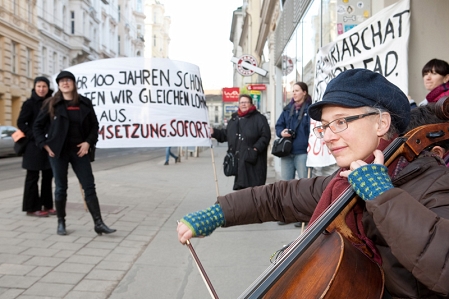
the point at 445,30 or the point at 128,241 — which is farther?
the point at 128,241

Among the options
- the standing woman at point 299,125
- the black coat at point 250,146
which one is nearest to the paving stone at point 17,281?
the black coat at point 250,146

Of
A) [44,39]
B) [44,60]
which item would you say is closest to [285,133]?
[44,39]

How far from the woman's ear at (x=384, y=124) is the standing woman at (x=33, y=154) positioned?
5.68m

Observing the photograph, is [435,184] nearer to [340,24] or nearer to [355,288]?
[355,288]

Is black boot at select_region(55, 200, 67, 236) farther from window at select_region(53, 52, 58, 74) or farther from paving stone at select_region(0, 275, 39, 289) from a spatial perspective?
window at select_region(53, 52, 58, 74)

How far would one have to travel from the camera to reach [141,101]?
7371mm

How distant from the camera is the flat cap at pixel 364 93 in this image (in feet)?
5.72

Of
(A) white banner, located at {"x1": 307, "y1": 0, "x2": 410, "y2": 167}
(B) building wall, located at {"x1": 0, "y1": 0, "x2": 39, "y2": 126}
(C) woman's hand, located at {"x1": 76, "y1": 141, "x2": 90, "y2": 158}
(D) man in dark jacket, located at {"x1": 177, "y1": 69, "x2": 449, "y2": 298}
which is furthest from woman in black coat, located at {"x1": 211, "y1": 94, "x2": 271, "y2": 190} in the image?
(B) building wall, located at {"x1": 0, "y1": 0, "x2": 39, "y2": 126}

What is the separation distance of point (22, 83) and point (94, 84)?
1188 inches

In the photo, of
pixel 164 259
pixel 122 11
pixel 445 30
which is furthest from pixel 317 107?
pixel 122 11

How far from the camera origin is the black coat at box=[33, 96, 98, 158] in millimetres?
5637

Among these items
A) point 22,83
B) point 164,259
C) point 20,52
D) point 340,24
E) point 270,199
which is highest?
point 20,52

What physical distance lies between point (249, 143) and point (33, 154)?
2866 millimetres

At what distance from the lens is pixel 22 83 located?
34906 mm
